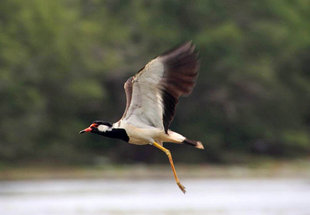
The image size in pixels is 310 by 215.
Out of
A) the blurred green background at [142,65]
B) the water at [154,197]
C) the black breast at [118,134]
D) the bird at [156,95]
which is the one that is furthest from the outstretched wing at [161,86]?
the blurred green background at [142,65]

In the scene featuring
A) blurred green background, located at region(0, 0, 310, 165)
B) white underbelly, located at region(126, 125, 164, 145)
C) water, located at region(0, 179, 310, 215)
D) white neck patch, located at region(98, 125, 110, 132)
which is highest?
blurred green background, located at region(0, 0, 310, 165)

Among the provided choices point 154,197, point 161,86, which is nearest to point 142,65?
point 154,197

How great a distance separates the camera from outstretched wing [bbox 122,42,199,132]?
9.77 metres

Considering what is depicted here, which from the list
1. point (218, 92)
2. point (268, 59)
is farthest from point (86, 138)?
point (268, 59)

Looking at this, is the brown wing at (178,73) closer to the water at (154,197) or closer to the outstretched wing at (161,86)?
the outstretched wing at (161,86)

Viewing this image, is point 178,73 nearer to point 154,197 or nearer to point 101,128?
point 101,128

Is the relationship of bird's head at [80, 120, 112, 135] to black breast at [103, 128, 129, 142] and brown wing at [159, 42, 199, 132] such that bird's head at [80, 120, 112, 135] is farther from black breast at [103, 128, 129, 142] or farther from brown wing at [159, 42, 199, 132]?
brown wing at [159, 42, 199, 132]

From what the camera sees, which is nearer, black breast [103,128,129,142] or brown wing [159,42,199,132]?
→ brown wing [159,42,199,132]

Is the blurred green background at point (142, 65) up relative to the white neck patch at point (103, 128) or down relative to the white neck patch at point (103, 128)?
up

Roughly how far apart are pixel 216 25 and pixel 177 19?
5.20ft

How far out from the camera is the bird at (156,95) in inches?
385

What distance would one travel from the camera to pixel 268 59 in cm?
4150

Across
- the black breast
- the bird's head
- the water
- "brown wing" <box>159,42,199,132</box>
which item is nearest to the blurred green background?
the water

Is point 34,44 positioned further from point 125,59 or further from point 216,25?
point 216,25
